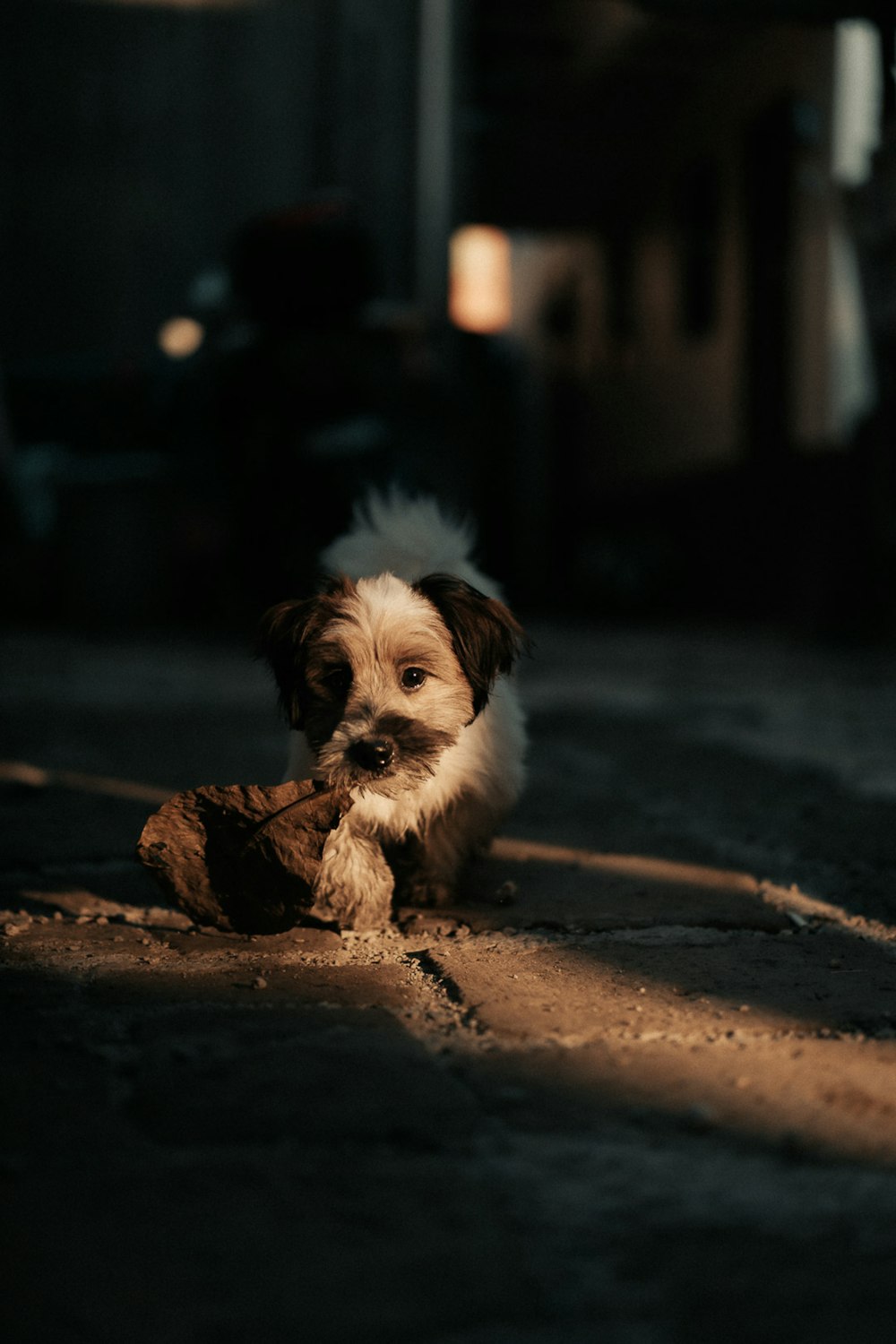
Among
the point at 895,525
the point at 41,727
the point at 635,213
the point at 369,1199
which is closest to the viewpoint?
the point at 369,1199

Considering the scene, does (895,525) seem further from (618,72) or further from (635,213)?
(635,213)

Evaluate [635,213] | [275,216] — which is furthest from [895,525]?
[635,213]

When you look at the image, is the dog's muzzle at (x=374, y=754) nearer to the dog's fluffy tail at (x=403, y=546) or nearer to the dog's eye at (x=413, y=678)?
the dog's eye at (x=413, y=678)

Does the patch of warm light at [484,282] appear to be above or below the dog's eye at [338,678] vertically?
Answer: above

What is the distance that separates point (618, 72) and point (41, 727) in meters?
9.30

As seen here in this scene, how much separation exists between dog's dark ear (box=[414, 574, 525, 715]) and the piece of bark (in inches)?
16.3

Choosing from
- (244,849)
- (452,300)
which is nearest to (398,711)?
(244,849)

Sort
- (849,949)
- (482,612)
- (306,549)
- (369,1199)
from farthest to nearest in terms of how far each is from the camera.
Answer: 1. (306,549)
2. (482,612)
3. (849,949)
4. (369,1199)

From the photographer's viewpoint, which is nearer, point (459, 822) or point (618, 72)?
point (459, 822)

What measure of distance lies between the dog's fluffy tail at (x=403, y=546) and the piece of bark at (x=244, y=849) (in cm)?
75

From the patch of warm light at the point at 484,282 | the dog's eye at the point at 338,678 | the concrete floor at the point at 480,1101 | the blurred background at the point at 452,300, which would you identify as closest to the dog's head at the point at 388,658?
the dog's eye at the point at 338,678

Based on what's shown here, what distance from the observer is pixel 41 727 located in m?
6.10

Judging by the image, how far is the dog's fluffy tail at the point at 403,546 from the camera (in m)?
3.45

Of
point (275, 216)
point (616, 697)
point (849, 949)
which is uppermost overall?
point (275, 216)
